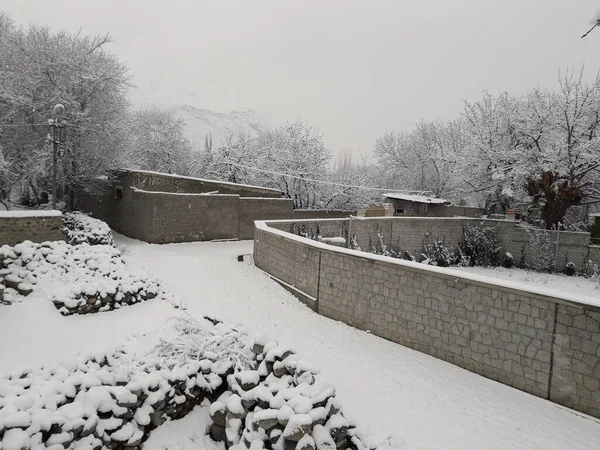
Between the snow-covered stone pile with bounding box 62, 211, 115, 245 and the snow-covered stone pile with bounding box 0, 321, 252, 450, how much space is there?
24.5 feet

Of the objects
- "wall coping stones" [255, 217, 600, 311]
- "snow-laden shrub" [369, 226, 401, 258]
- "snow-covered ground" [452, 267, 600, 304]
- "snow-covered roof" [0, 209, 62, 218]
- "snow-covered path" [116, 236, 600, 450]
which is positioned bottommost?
"snow-covered ground" [452, 267, 600, 304]

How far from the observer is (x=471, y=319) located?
19.9 ft

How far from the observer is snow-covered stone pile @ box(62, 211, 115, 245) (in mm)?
11961

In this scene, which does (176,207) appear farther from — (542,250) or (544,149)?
(544,149)

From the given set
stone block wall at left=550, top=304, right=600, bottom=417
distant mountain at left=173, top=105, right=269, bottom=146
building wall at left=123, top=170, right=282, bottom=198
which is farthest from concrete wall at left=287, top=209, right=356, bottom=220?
distant mountain at left=173, top=105, right=269, bottom=146

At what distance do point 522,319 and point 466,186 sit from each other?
26.1 metres

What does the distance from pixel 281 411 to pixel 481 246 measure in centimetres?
1779

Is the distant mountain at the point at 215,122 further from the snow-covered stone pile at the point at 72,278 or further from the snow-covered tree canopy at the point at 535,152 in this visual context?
the snow-covered stone pile at the point at 72,278

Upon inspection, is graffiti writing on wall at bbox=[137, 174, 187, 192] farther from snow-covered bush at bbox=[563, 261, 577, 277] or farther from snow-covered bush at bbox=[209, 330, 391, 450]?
snow-covered bush at bbox=[563, 261, 577, 277]

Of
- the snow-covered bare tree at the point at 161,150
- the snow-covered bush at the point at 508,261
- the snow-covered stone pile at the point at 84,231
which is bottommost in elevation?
the snow-covered bush at the point at 508,261

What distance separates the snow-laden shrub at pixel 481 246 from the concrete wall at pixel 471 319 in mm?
13144

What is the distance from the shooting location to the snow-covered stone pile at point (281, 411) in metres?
4.22

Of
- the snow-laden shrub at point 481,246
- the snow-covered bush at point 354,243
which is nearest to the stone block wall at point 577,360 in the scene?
the snow-covered bush at point 354,243

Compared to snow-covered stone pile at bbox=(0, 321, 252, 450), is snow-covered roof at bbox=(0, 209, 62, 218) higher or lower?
higher
